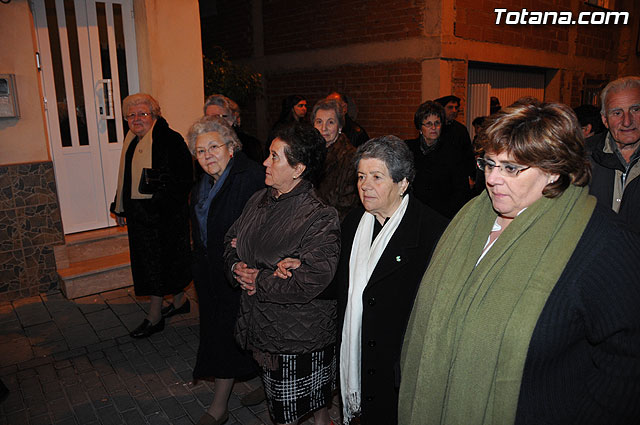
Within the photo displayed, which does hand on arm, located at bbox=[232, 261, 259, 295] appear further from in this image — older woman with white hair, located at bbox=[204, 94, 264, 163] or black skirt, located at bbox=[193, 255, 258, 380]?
older woman with white hair, located at bbox=[204, 94, 264, 163]

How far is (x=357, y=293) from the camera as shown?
2400 mm

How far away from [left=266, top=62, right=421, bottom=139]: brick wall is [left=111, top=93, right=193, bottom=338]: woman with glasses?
4.75 meters

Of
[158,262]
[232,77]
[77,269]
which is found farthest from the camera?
[232,77]

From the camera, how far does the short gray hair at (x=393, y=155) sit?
2408 millimetres

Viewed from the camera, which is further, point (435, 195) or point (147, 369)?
point (435, 195)

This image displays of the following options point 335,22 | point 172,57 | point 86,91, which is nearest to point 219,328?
point 172,57

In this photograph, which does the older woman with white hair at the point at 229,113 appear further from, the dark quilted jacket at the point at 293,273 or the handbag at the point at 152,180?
the dark quilted jacket at the point at 293,273

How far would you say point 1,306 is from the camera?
536 centimetres

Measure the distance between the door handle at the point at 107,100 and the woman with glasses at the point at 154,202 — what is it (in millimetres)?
1916

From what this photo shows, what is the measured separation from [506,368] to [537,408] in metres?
0.19

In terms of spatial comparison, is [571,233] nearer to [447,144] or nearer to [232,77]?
[447,144]

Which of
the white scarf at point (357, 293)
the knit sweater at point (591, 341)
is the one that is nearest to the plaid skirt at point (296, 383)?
the white scarf at point (357, 293)

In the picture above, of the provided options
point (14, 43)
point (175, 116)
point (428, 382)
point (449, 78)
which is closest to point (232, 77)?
point (175, 116)

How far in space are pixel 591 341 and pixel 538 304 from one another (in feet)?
0.81
